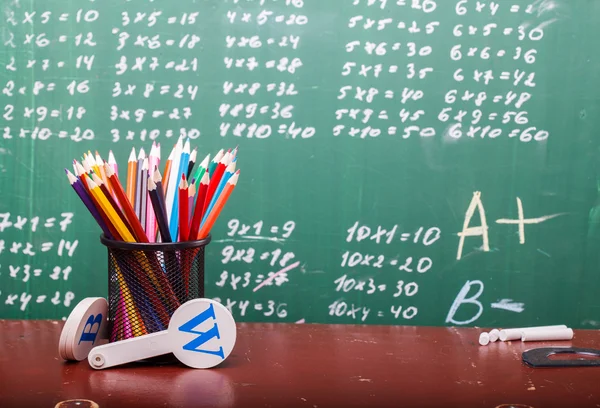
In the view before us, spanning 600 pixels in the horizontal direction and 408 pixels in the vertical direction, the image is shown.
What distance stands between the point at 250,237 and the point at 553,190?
0.65 metres

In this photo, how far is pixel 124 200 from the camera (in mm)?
1031

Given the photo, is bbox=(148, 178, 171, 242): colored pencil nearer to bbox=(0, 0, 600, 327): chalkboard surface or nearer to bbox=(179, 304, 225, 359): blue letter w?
bbox=(179, 304, 225, 359): blue letter w

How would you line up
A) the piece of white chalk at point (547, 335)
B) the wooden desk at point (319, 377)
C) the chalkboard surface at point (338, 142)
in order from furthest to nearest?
the chalkboard surface at point (338, 142) < the piece of white chalk at point (547, 335) < the wooden desk at point (319, 377)

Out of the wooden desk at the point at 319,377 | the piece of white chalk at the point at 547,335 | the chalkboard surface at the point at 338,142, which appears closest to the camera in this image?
the wooden desk at the point at 319,377

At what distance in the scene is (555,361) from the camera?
1.07m

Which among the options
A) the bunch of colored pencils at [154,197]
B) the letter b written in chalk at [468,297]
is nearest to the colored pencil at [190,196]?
the bunch of colored pencils at [154,197]

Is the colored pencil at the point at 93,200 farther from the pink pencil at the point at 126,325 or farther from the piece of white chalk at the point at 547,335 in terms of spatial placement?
the piece of white chalk at the point at 547,335

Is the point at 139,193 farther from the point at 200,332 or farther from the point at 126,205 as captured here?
the point at 200,332

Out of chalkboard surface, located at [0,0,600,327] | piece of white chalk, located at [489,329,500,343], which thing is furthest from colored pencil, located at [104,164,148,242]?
piece of white chalk, located at [489,329,500,343]

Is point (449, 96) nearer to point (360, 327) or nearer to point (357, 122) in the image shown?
point (357, 122)

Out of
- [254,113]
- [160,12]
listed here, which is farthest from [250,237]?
[160,12]

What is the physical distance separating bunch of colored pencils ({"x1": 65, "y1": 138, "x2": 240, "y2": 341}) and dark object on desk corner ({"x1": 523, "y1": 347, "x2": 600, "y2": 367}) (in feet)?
1.75

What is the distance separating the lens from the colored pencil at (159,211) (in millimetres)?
1011

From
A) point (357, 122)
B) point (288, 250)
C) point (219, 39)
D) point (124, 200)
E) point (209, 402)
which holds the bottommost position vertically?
point (209, 402)
